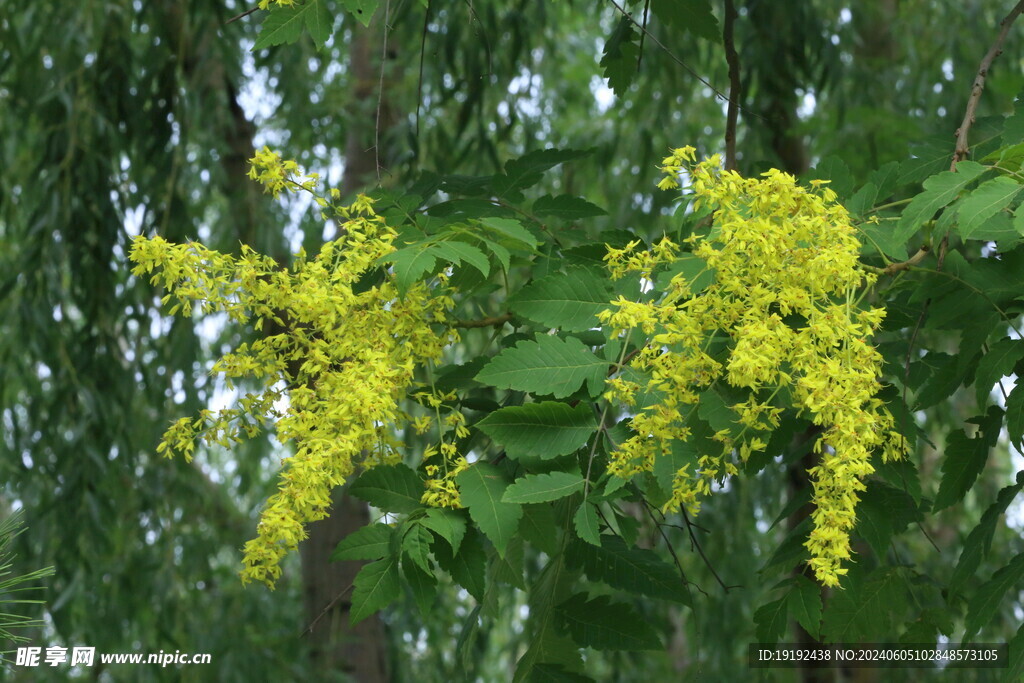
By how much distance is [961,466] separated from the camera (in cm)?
211

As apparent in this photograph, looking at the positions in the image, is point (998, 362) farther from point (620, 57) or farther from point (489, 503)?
point (620, 57)

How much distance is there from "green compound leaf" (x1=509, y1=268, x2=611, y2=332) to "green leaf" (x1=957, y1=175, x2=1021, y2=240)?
0.64m

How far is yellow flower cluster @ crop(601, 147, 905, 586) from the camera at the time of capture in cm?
148

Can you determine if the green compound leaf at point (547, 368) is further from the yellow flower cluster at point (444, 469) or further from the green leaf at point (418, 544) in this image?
the green leaf at point (418, 544)

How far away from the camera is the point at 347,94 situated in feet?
20.0

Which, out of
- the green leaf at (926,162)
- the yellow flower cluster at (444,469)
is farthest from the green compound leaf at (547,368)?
the green leaf at (926,162)

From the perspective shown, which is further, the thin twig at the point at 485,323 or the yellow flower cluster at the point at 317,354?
the thin twig at the point at 485,323

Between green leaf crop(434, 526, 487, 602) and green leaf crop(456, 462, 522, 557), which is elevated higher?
green leaf crop(456, 462, 522, 557)

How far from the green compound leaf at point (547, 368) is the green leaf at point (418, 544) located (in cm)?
29

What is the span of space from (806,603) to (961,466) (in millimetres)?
418

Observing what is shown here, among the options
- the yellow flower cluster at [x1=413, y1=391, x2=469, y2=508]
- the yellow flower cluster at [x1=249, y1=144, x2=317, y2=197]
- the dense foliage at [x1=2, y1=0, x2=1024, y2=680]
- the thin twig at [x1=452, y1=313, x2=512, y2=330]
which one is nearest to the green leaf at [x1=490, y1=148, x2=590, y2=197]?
the dense foliage at [x1=2, y1=0, x2=1024, y2=680]

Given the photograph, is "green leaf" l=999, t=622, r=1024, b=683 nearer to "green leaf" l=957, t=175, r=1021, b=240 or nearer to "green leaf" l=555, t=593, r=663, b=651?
"green leaf" l=555, t=593, r=663, b=651

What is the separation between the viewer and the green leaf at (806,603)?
2111 mm

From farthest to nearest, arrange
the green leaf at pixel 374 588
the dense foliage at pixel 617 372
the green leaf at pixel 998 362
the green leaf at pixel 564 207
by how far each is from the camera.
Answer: the green leaf at pixel 564 207 → the green leaf at pixel 998 362 → the green leaf at pixel 374 588 → the dense foliage at pixel 617 372
